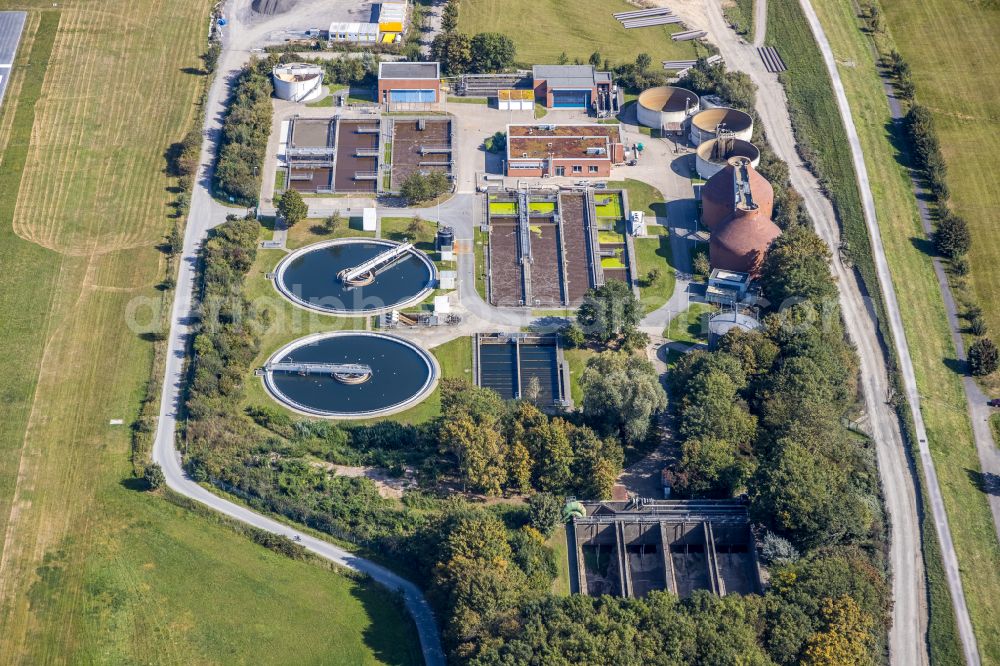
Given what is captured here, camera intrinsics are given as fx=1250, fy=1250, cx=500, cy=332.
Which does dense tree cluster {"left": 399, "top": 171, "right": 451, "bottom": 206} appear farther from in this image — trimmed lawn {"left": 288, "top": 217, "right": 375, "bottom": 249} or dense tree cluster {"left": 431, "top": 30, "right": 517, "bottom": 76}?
dense tree cluster {"left": 431, "top": 30, "right": 517, "bottom": 76}

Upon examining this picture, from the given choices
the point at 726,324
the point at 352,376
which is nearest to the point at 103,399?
the point at 352,376

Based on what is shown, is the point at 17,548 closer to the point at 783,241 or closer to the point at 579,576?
the point at 579,576

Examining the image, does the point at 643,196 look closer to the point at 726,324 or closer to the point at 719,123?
the point at 719,123

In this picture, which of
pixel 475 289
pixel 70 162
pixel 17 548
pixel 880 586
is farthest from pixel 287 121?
pixel 880 586

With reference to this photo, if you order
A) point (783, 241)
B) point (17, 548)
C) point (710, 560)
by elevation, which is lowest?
point (17, 548)

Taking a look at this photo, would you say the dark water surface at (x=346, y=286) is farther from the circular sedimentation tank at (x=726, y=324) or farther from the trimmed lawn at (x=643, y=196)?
the circular sedimentation tank at (x=726, y=324)

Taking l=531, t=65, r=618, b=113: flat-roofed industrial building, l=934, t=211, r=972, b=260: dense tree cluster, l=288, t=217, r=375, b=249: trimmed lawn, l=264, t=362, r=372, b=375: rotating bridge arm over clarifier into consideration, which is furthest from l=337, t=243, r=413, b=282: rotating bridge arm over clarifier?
l=934, t=211, r=972, b=260: dense tree cluster
